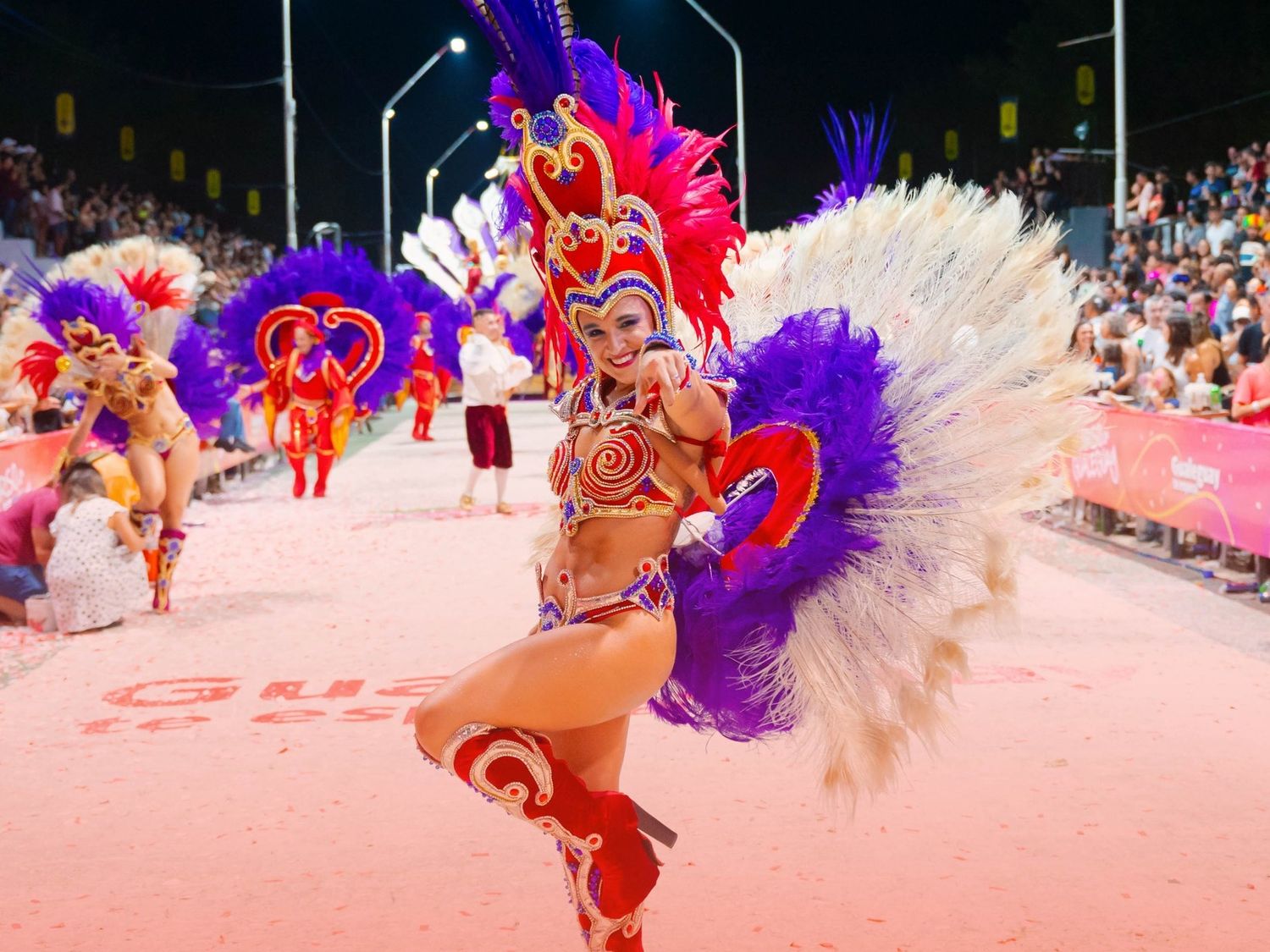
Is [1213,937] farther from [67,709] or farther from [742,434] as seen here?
[67,709]

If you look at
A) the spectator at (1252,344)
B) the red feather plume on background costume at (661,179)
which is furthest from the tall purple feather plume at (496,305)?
the red feather plume on background costume at (661,179)

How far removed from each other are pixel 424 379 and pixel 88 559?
14006mm

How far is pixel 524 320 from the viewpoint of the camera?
84.0 ft

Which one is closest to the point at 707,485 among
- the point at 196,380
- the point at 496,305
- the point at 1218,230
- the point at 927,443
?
the point at 927,443

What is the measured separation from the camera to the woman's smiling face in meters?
3.32

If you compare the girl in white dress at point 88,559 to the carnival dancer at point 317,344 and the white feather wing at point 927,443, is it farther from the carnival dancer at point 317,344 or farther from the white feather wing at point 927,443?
the carnival dancer at point 317,344

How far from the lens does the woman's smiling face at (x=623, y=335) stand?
10.9 ft

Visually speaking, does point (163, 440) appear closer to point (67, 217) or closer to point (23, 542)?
point (23, 542)

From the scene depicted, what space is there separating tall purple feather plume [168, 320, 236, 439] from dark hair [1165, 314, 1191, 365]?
6715 millimetres

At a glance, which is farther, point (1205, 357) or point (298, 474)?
point (298, 474)

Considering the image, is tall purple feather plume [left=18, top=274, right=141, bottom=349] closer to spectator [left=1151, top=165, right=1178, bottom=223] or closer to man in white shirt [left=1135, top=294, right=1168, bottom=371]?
man in white shirt [left=1135, top=294, right=1168, bottom=371]

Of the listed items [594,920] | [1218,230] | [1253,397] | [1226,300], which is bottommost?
[594,920]

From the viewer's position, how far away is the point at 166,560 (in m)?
8.63

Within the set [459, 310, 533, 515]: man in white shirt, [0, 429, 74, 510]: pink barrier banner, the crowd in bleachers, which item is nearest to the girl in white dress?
[0, 429, 74, 510]: pink barrier banner
